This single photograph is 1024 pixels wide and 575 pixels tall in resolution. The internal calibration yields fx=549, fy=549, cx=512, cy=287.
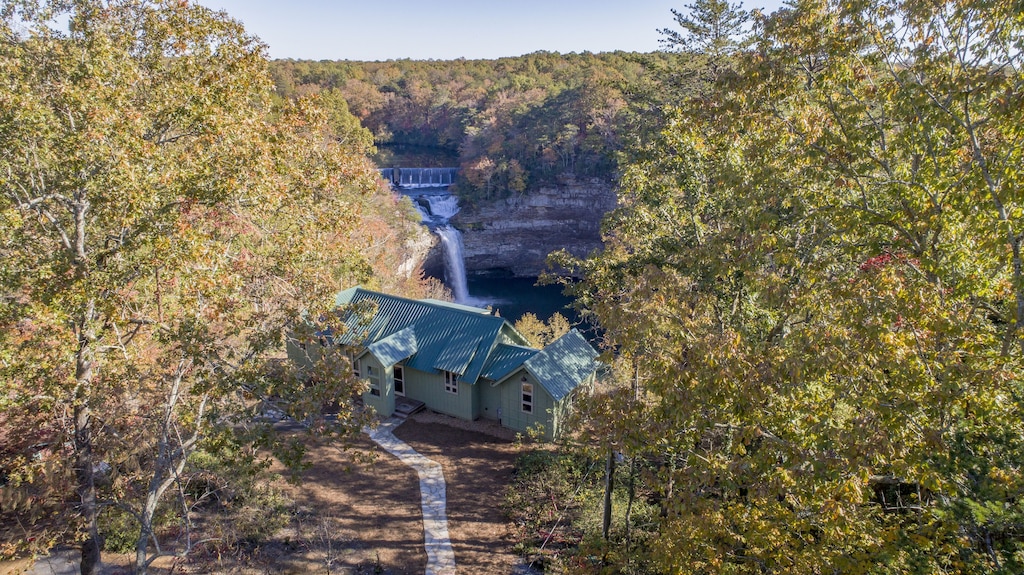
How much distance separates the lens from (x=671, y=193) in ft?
40.9

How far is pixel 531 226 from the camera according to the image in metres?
52.5

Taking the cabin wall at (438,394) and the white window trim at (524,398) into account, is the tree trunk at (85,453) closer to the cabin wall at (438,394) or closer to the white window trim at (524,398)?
the cabin wall at (438,394)

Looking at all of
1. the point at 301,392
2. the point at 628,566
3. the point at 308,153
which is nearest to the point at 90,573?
the point at 301,392

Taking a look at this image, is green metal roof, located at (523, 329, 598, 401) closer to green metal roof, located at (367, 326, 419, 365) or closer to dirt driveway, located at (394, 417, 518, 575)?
dirt driveway, located at (394, 417, 518, 575)

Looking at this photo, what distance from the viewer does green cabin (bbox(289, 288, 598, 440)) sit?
17.9 meters

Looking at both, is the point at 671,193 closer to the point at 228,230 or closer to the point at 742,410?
the point at 742,410

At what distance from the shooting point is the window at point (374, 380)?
62.8 ft

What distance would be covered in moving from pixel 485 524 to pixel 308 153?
31.8 feet

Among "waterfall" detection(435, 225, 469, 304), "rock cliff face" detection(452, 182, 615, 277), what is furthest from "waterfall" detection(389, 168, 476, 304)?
"rock cliff face" detection(452, 182, 615, 277)

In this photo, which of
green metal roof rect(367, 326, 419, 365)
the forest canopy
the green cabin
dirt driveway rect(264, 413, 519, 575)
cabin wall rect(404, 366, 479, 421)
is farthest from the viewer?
the forest canopy

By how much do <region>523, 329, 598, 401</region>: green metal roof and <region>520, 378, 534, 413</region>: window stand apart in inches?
27.5

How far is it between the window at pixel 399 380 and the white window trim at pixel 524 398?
4.62 m

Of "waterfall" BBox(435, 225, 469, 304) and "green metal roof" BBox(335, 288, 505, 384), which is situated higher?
"waterfall" BBox(435, 225, 469, 304)

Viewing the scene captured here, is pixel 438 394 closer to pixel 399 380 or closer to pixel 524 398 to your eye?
pixel 399 380
